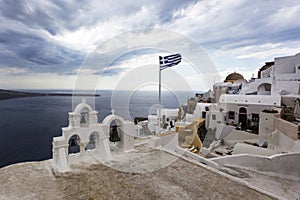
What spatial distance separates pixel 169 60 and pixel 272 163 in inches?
263

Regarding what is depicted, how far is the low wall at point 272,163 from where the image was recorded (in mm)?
7676

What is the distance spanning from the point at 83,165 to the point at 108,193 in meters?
2.46

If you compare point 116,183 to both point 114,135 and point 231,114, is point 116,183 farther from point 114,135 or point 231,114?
point 231,114

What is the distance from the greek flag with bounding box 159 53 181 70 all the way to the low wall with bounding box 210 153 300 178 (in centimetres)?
536

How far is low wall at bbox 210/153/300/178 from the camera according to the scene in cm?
768

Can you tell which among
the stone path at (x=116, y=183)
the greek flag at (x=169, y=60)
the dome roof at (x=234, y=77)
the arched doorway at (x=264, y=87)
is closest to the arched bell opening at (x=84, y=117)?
the stone path at (x=116, y=183)

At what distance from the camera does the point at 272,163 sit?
795cm

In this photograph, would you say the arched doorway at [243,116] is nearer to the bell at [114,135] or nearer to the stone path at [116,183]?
the stone path at [116,183]

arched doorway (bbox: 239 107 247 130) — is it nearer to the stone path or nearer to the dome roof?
the stone path

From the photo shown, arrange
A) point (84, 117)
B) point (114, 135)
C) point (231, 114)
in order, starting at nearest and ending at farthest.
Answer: point (84, 117)
point (114, 135)
point (231, 114)

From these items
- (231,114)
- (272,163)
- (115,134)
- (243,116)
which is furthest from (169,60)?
(243,116)

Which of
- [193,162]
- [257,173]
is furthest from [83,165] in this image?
[257,173]

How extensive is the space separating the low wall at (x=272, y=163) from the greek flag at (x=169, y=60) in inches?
211

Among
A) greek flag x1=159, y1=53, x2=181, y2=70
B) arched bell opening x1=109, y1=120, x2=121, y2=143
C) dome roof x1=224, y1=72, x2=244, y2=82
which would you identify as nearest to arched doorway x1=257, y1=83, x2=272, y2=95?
dome roof x1=224, y1=72, x2=244, y2=82
